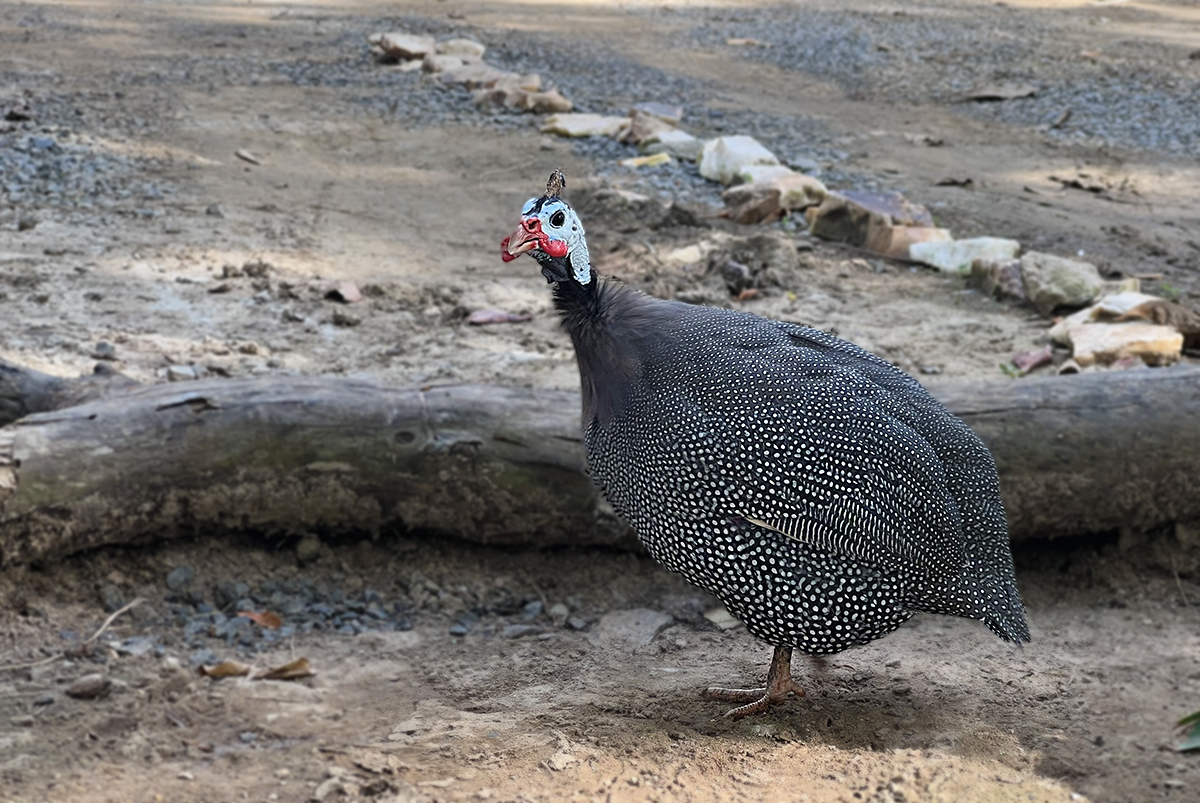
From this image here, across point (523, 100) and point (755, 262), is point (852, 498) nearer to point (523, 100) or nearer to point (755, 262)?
point (755, 262)

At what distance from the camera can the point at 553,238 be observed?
3.30 meters

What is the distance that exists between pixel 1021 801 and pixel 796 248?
4966 millimetres

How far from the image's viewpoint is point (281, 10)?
1564cm

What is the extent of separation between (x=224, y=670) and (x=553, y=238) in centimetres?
153

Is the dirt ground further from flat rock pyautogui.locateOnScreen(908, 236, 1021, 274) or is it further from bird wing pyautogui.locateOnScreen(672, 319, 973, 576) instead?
bird wing pyautogui.locateOnScreen(672, 319, 973, 576)

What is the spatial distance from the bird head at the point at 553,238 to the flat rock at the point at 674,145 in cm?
603

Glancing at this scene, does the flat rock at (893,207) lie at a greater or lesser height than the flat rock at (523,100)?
lesser

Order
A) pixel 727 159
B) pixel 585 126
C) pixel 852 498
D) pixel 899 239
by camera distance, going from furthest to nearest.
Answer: pixel 585 126 → pixel 727 159 → pixel 899 239 → pixel 852 498

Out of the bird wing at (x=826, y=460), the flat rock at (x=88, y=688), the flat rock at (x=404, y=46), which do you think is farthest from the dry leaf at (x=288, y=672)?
the flat rock at (x=404, y=46)

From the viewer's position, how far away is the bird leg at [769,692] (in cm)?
324

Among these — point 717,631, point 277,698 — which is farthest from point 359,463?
point 717,631

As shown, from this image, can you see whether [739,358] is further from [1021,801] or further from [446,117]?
[446,117]

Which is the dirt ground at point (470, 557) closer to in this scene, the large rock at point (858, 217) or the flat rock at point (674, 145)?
the large rock at point (858, 217)

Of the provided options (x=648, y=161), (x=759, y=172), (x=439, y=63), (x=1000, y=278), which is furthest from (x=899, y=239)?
(x=439, y=63)
